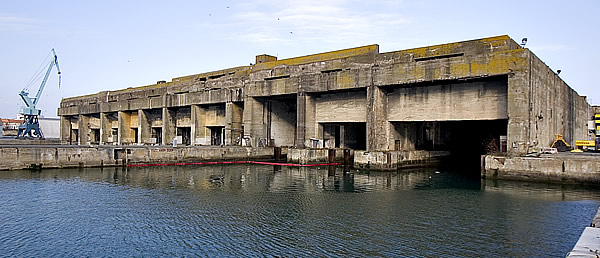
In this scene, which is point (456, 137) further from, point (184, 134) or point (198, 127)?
point (184, 134)

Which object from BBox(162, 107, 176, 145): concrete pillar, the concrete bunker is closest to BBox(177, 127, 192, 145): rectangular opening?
BBox(162, 107, 176, 145): concrete pillar

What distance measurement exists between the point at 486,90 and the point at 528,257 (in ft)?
66.2

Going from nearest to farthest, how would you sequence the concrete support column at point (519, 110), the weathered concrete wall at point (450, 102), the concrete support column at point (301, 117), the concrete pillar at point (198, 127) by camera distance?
1. the concrete support column at point (519, 110)
2. the weathered concrete wall at point (450, 102)
3. the concrete support column at point (301, 117)
4. the concrete pillar at point (198, 127)

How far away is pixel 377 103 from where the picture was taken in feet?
111

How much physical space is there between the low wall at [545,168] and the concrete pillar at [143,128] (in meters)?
44.9

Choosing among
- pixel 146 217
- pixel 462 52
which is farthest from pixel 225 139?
pixel 146 217

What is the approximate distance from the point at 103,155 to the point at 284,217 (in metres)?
22.7

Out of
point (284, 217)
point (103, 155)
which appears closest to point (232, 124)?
point (103, 155)

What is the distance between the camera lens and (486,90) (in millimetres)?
28969

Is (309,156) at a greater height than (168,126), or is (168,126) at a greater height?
(168,126)

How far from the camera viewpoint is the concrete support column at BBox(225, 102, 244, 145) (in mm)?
45500

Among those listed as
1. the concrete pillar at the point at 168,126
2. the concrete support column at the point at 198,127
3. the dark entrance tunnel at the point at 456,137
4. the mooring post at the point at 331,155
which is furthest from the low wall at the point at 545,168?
the concrete pillar at the point at 168,126

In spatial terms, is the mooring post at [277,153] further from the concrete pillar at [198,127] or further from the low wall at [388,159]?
the low wall at [388,159]

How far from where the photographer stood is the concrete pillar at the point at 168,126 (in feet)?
173
